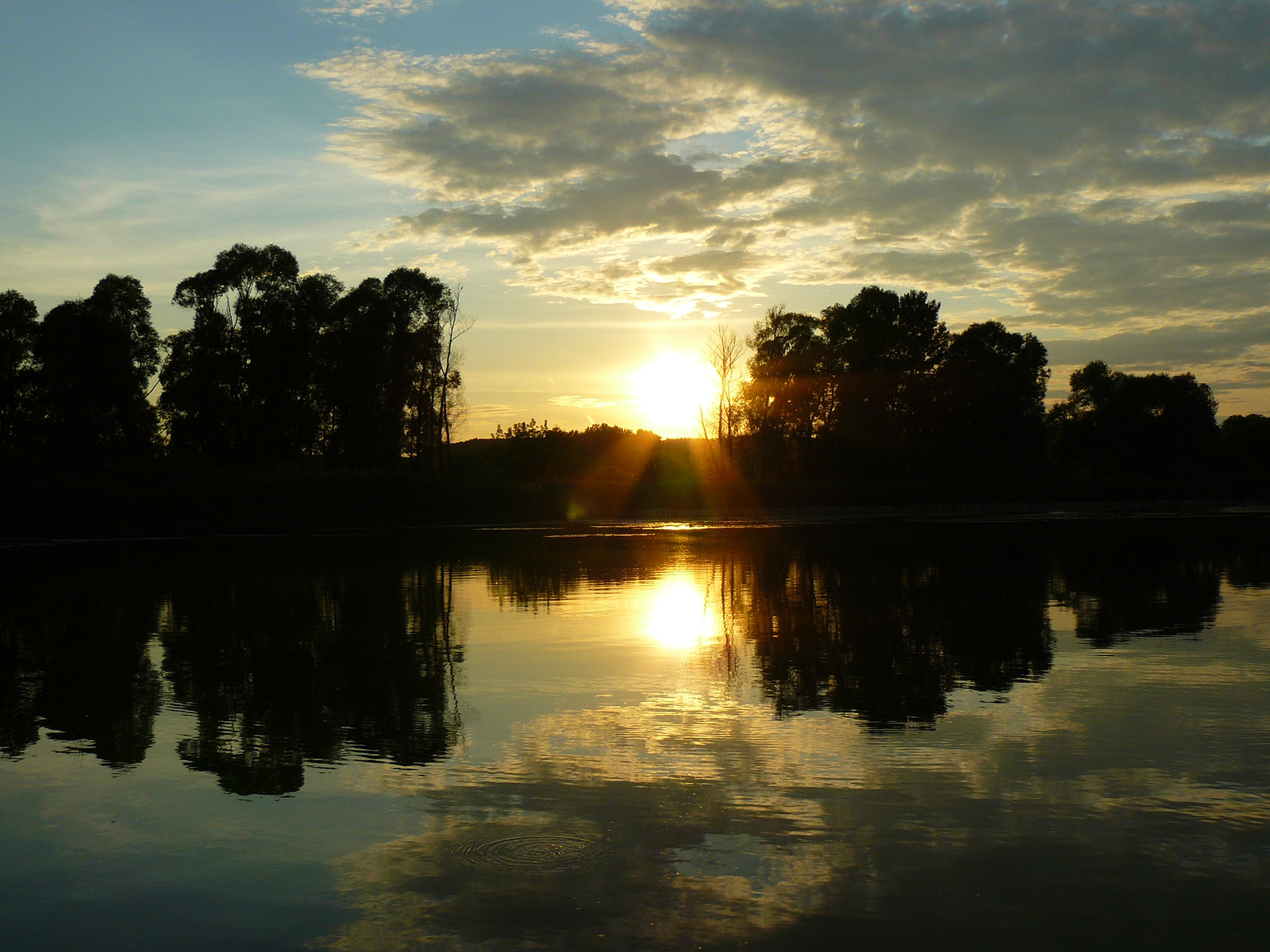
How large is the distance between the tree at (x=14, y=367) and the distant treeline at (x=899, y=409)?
47872mm

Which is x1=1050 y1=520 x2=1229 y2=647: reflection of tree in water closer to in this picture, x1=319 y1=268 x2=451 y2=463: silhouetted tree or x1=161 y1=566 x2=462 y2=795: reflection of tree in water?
x1=161 y1=566 x2=462 y2=795: reflection of tree in water

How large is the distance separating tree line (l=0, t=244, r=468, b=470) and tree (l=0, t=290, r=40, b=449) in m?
0.07

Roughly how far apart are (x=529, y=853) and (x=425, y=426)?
6280 centimetres

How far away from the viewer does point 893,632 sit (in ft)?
43.1

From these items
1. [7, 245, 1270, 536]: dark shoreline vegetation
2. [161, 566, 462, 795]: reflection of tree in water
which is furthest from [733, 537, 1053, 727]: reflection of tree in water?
[7, 245, 1270, 536]: dark shoreline vegetation

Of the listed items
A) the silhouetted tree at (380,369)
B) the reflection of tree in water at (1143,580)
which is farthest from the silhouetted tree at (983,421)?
the reflection of tree in water at (1143,580)

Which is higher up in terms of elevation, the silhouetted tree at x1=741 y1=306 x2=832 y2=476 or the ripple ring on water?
the silhouetted tree at x1=741 y1=306 x2=832 y2=476

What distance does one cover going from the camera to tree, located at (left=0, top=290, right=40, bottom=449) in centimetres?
6091

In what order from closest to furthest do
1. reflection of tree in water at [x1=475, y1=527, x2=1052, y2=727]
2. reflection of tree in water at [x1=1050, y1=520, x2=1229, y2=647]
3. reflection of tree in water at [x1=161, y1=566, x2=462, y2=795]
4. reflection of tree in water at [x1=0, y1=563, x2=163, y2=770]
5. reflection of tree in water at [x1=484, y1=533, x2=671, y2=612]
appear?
1. reflection of tree in water at [x1=161, y1=566, x2=462, y2=795]
2. reflection of tree in water at [x1=0, y1=563, x2=163, y2=770]
3. reflection of tree in water at [x1=475, y1=527, x2=1052, y2=727]
4. reflection of tree in water at [x1=1050, y1=520, x2=1229, y2=647]
5. reflection of tree in water at [x1=484, y1=533, x2=671, y2=612]

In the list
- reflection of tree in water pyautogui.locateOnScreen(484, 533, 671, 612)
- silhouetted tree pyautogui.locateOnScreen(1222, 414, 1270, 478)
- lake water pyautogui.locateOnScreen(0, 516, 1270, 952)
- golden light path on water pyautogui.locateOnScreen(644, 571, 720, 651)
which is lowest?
lake water pyautogui.locateOnScreen(0, 516, 1270, 952)

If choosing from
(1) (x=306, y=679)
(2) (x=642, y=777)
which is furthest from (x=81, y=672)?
(2) (x=642, y=777)

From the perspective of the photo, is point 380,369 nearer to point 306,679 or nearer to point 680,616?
point 680,616

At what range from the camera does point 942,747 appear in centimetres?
742

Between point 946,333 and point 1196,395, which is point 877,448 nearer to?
point 946,333
